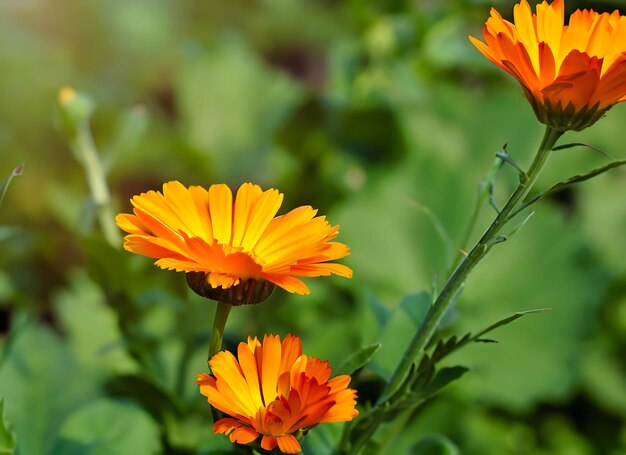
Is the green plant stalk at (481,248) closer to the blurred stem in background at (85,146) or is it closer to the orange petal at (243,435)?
the orange petal at (243,435)

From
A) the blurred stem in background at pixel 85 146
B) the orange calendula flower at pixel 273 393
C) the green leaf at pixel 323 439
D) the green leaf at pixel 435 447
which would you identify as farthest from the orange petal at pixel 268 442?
the blurred stem in background at pixel 85 146

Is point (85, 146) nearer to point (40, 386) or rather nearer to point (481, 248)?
point (40, 386)

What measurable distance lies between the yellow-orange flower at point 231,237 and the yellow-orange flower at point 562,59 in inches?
3.9

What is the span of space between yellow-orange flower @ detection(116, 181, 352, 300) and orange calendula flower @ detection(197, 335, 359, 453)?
1.3 inches

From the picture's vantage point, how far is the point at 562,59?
366mm

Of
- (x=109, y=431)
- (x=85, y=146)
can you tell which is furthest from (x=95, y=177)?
(x=109, y=431)

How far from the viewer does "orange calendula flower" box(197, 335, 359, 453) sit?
33 centimetres

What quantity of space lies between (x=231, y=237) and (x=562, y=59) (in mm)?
166

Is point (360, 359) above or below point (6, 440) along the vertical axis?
above

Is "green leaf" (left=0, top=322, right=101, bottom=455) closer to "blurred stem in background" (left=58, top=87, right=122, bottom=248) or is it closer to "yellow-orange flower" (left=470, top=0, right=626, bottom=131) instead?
"blurred stem in background" (left=58, top=87, right=122, bottom=248)

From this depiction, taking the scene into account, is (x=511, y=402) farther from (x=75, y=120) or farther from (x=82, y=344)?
(x=75, y=120)

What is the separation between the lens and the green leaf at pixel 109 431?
21.2 inches

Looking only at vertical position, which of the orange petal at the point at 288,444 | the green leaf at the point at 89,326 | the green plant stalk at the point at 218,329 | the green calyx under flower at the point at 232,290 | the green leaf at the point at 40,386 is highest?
the green calyx under flower at the point at 232,290

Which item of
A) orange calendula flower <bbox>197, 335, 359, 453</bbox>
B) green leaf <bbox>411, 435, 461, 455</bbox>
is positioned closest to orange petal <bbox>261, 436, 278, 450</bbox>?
orange calendula flower <bbox>197, 335, 359, 453</bbox>
